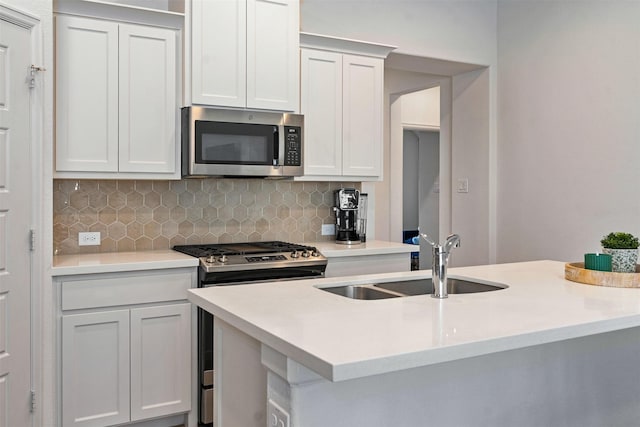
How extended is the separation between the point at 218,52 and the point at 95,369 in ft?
5.96

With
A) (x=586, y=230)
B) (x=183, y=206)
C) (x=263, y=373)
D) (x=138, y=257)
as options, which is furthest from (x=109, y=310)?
(x=586, y=230)

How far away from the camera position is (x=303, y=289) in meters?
2.13

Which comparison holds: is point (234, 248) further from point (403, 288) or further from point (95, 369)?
point (403, 288)

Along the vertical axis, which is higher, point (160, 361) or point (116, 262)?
point (116, 262)

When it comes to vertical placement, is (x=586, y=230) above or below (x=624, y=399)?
above

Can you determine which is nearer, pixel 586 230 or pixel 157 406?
pixel 157 406

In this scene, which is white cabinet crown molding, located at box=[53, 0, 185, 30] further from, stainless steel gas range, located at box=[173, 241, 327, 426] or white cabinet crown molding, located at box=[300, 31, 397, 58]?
stainless steel gas range, located at box=[173, 241, 327, 426]

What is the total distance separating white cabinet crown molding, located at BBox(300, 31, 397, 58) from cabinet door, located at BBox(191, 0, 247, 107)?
1.44 feet

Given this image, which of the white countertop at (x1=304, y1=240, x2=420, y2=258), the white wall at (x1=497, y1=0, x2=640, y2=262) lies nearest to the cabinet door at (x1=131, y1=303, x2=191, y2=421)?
the white countertop at (x1=304, y1=240, x2=420, y2=258)

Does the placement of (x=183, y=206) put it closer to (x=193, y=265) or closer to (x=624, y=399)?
(x=193, y=265)

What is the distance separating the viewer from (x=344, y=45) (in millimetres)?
3832

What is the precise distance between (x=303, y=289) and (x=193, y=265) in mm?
1116

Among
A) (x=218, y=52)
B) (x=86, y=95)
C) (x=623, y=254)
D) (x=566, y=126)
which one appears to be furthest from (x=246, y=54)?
(x=566, y=126)

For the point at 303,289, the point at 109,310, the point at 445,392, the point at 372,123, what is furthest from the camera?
the point at 372,123
